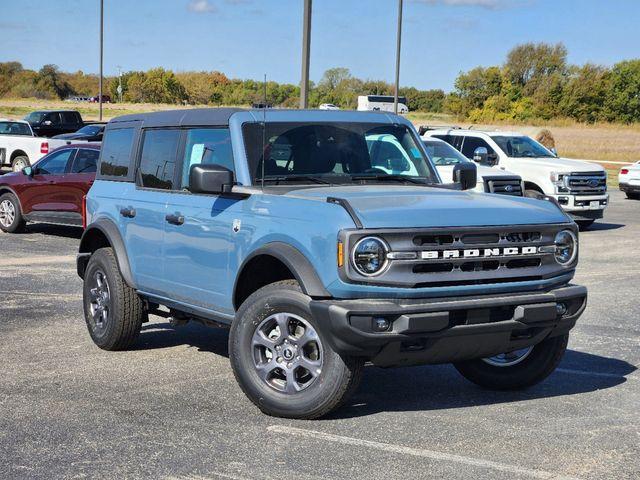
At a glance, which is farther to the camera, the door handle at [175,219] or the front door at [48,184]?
the front door at [48,184]

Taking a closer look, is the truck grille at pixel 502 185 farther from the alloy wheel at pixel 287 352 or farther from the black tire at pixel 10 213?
the alloy wheel at pixel 287 352

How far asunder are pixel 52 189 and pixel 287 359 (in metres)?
11.7

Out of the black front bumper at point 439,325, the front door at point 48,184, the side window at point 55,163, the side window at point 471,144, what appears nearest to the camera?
the black front bumper at point 439,325

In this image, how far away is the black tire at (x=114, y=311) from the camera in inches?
301

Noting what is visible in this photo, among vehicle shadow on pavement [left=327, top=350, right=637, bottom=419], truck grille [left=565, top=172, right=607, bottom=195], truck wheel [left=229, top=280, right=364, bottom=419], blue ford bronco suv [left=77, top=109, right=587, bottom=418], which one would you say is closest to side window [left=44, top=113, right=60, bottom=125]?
truck grille [left=565, top=172, right=607, bottom=195]

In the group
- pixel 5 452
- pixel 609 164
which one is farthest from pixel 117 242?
pixel 609 164

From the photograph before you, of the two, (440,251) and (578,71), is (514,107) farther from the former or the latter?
(440,251)

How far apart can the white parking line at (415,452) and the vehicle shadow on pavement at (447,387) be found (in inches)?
14.9

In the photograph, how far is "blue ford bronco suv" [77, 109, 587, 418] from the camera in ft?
17.8

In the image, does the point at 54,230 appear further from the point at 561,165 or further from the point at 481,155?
the point at 561,165

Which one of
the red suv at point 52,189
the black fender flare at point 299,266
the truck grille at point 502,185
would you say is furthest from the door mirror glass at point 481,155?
the black fender flare at point 299,266

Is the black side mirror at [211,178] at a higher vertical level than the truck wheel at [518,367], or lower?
higher

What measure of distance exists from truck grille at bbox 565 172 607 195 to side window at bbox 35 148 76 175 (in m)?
9.31

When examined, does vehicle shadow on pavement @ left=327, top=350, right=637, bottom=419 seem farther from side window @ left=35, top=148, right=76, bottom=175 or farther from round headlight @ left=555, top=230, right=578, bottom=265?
side window @ left=35, top=148, right=76, bottom=175
